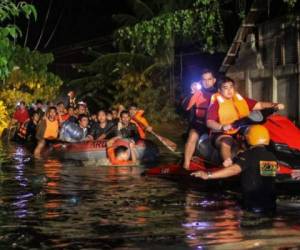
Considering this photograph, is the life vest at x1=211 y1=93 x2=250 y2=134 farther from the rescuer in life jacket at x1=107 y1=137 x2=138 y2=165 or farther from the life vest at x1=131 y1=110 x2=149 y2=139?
the life vest at x1=131 y1=110 x2=149 y2=139

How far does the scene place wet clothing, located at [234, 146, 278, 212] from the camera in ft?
29.9

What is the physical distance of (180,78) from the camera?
30.8 metres

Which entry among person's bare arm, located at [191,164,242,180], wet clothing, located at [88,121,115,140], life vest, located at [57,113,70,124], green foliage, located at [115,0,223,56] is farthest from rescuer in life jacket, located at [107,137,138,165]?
person's bare arm, located at [191,164,242,180]

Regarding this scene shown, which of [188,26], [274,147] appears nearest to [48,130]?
[188,26]

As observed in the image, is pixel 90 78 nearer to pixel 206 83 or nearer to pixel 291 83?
pixel 291 83

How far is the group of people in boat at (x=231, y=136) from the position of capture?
916 centimetres

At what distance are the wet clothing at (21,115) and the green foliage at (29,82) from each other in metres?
2.90

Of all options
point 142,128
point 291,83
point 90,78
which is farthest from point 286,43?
point 90,78

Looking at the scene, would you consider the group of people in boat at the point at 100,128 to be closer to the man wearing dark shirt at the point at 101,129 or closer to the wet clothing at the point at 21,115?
the man wearing dark shirt at the point at 101,129

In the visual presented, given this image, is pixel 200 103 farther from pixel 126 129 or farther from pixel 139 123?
pixel 139 123

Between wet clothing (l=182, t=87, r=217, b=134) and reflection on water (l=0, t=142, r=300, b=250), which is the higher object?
wet clothing (l=182, t=87, r=217, b=134)

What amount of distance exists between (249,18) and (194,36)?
14.9 feet

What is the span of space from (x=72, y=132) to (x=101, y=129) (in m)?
1.64

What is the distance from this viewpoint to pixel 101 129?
63.1 ft
